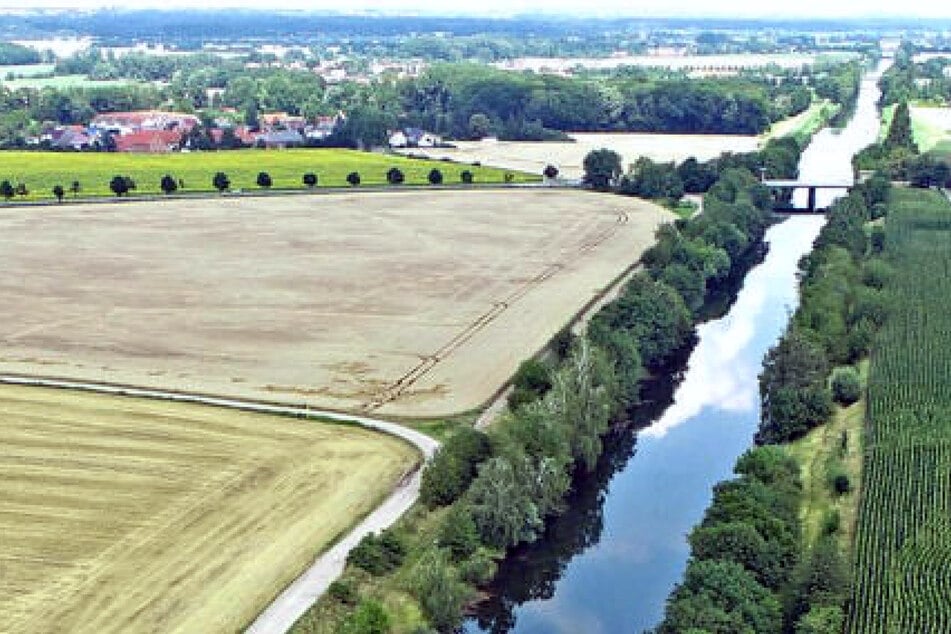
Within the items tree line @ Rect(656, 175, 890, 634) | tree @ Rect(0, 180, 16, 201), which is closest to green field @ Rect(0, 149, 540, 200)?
tree @ Rect(0, 180, 16, 201)

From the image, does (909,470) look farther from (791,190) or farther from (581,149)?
(581,149)

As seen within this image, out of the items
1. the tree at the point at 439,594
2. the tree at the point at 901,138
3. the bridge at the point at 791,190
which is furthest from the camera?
the tree at the point at 901,138

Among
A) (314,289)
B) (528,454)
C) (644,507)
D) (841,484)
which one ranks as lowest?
Answer: (644,507)

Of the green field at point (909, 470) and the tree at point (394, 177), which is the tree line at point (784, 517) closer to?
the green field at point (909, 470)

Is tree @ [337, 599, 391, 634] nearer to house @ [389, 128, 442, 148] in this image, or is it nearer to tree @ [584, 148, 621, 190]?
tree @ [584, 148, 621, 190]

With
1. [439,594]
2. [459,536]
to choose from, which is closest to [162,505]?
[459,536]

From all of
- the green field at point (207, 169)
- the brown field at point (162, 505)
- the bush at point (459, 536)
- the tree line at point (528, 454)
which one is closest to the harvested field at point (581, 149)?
the green field at point (207, 169)
